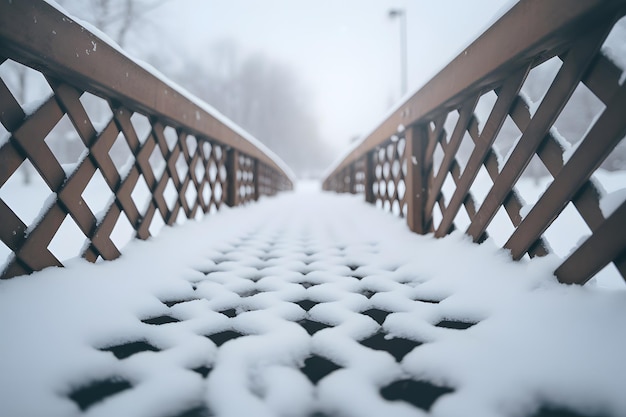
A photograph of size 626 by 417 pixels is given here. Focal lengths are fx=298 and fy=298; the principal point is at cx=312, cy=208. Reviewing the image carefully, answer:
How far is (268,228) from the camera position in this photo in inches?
90.7

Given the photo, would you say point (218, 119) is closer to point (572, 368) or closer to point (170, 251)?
point (170, 251)

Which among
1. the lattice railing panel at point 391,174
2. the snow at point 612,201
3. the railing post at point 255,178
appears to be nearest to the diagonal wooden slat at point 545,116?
the snow at point 612,201

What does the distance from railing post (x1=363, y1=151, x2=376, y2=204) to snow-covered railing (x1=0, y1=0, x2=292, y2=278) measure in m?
2.00

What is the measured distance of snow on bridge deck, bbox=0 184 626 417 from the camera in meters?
0.51

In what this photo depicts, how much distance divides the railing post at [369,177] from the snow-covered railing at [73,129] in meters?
2.00

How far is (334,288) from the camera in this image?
3.36ft

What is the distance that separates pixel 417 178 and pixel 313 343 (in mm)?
1244

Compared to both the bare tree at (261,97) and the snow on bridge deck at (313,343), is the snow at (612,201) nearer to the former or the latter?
the snow on bridge deck at (313,343)

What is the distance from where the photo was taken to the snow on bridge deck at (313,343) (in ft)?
1.66

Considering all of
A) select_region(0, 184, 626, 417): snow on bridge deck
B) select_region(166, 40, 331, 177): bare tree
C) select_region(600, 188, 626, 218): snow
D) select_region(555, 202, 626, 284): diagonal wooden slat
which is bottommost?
select_region(0, 184, 626, 417): snow on bridge deck

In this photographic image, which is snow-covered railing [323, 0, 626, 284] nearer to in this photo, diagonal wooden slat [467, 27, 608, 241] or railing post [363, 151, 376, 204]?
diagonal wooden slat [467, 27, 608, 241]

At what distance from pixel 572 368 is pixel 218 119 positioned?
230 centimetres

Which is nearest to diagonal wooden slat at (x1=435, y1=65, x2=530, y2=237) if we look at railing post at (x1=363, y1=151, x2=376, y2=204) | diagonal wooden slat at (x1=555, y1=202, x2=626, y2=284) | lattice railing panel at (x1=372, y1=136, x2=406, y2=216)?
diagonal wooden slat at (x1=555, y1=202, x2=626, y2=284)

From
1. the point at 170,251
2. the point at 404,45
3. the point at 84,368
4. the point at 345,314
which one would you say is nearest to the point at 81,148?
the point at 170,251
